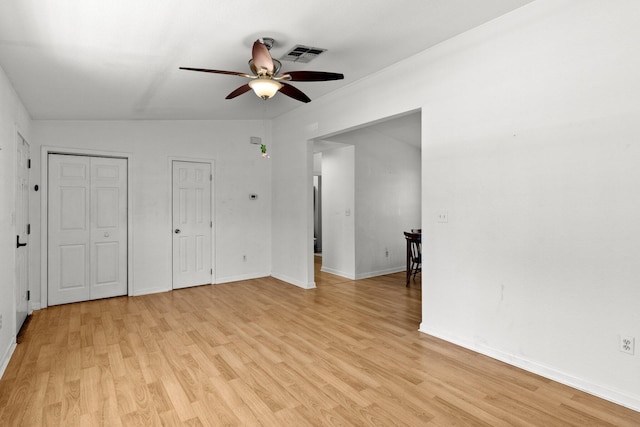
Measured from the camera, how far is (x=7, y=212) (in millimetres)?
3031

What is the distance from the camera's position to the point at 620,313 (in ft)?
7.35

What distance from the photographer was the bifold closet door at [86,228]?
15.0 feet

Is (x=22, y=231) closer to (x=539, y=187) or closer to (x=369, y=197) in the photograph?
(x=369, y=197)

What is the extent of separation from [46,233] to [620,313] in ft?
19.6

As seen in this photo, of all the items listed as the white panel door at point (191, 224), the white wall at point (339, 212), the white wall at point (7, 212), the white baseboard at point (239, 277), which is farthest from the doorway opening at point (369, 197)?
the white wall at point (7, 212)

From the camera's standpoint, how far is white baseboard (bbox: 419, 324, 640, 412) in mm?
2201

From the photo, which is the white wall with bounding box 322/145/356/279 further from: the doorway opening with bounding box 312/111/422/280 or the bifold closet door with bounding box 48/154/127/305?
the bifold closet door with bounding box 48/154/127/305

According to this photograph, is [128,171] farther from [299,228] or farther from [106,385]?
[106,385]

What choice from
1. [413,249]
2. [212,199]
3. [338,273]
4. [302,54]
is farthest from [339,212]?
[302,54]

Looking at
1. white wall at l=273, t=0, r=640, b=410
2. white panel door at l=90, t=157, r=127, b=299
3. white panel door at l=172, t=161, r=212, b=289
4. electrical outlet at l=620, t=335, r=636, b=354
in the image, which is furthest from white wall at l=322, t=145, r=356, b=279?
A: electrical outlet at l=620, t=335, r=636, b=354

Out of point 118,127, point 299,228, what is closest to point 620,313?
point 299,228

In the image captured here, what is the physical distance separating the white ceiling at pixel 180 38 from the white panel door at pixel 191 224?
1.72 metres

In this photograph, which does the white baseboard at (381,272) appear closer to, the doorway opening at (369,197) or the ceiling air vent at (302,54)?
the doorway opening at (369,197)

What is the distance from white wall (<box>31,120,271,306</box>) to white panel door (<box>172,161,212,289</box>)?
117mm
